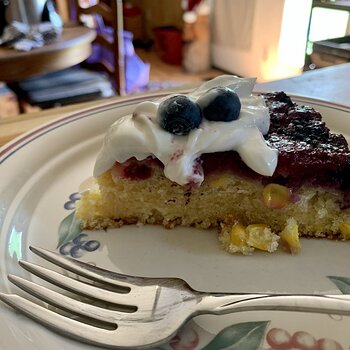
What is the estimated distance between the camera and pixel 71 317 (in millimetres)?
809

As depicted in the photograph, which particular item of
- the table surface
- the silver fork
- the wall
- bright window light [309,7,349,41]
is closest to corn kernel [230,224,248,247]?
the silver fork

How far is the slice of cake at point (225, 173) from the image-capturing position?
1.08 meters

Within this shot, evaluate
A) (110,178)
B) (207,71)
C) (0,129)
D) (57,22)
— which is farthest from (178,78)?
(110,178)

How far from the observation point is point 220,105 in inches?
42.9

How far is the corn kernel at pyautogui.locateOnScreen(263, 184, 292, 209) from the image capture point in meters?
1.13

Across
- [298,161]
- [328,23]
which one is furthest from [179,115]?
[328,23]

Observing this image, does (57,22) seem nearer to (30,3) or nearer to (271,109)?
(30,3)

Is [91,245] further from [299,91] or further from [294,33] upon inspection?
[294,33]

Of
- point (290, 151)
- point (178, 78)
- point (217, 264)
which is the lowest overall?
point (178, 78)

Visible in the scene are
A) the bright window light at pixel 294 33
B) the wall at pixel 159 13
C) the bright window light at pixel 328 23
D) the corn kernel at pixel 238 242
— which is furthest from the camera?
the wall at pixel 159 13

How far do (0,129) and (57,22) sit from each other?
6.15ft

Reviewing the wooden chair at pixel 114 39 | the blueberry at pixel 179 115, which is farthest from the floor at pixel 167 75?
the blueberry at pixel 179 115

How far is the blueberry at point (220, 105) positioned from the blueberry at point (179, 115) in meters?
0.03

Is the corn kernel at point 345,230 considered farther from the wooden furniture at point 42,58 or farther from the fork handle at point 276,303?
the wooden furniture at point 42,58
